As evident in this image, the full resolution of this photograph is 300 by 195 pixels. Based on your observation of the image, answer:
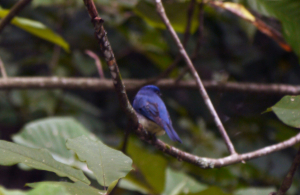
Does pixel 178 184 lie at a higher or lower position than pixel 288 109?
lower

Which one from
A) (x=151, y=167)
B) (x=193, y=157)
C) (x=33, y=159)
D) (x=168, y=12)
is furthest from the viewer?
(x=168, y=12)

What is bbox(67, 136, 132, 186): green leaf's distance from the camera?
0.80m

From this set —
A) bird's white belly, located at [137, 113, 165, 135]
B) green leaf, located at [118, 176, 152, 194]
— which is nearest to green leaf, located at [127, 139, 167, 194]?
green leaf, located at [118, 176, 152, 194]

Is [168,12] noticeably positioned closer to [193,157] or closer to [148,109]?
[148,109]

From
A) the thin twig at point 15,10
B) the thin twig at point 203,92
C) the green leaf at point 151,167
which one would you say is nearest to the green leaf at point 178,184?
Answer: the green leaf at point 151,167

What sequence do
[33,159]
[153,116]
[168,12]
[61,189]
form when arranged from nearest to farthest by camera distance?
[61,189]
[33,159]
[153,116]
[168,12]

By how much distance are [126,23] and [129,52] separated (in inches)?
12.5

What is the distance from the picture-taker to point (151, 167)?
218 cm

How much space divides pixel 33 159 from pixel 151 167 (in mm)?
1462

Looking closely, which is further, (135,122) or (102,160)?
(135,122)

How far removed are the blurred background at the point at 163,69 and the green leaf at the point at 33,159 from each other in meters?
1.97

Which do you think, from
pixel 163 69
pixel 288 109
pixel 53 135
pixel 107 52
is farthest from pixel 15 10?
pixel 163 69

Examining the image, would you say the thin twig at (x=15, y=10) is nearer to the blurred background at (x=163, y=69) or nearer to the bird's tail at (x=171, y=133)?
the bird's tail at (x=171, y=133)

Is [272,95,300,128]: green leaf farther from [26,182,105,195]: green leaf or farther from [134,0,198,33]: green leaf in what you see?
[134,0,198,33]: green leaf
